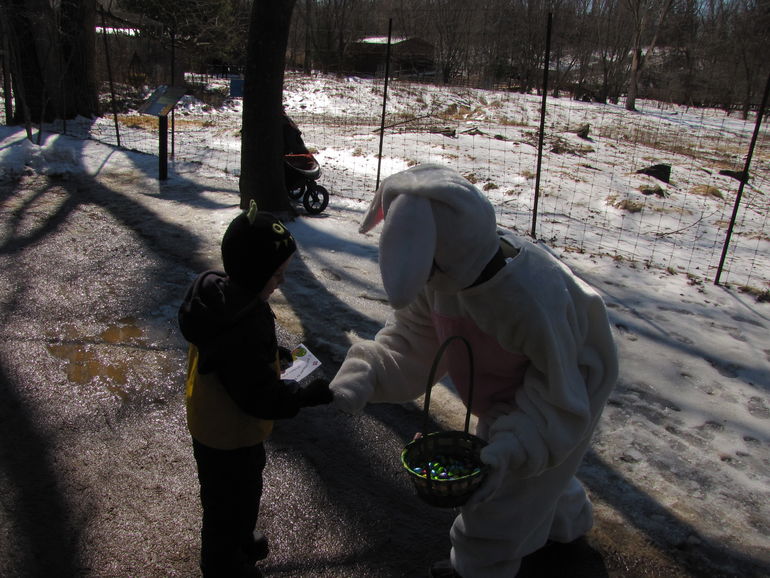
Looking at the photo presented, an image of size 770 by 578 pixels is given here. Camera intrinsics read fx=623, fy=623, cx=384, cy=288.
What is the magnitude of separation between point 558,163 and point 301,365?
9.81 metres

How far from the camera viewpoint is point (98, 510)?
2.65 m

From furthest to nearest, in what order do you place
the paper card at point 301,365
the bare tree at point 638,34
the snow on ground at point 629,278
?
the bare tree at point 638,34 < the snow on ground at point 629,278 < the paper card at point 301,365

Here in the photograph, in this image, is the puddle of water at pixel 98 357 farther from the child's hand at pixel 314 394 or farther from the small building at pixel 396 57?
the small building at pixel 396 57

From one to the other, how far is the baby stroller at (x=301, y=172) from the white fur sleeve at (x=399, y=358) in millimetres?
5219

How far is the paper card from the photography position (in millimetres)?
2531

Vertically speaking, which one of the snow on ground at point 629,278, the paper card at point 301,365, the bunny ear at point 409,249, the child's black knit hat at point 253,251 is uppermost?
the bunny ear at point 409,249

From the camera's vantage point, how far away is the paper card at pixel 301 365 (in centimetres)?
253

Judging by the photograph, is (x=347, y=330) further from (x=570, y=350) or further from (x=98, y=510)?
(x=570, y=350)

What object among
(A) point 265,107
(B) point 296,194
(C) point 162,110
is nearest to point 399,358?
(A) point 265,107

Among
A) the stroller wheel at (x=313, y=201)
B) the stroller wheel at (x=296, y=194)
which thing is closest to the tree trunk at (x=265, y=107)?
the stroller wheel at (x=313, y=201)

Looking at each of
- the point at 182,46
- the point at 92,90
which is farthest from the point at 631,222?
the point at 182,46

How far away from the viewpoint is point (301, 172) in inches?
294

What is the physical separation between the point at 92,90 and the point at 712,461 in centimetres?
1526

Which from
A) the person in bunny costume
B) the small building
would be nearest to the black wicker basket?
the person in bunny costume
